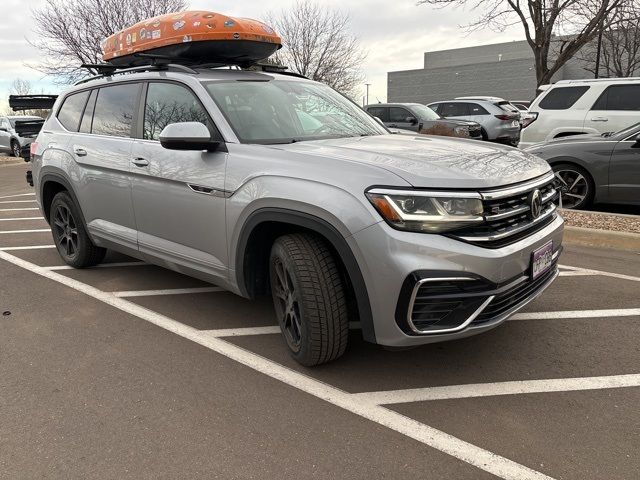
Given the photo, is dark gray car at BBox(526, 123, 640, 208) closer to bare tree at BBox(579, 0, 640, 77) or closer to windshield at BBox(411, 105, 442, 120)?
windshield at BBox(411, 105, 442, 120)

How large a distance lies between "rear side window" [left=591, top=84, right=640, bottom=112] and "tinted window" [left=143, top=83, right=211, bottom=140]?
27.2 feet

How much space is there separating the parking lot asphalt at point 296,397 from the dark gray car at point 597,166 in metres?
2.78

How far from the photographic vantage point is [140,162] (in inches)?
151

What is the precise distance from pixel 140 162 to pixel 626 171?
5739 mm

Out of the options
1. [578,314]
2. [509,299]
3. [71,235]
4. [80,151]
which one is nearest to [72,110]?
[80,151]

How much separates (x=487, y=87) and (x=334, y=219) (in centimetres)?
4781

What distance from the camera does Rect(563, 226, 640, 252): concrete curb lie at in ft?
18.3

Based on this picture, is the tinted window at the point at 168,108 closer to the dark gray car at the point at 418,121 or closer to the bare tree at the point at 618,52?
the dark gray car at the point at 418,121

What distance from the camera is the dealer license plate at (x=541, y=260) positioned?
282 cm

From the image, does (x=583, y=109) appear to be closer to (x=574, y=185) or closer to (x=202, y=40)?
(x=574, y=185)

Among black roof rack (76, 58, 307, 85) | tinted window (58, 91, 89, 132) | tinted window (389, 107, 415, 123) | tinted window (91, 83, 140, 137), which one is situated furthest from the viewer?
tinted window (389, 107, 415, 123)

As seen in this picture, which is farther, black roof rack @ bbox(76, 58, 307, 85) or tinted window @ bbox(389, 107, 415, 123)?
tinted window @ bbox(389, 107, 415, 123)

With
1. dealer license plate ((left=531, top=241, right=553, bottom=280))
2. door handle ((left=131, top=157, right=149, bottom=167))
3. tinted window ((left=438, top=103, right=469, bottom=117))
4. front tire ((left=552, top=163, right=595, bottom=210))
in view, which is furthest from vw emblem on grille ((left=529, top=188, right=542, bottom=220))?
tinted window ((left=438, top=103, right=469, bottom=117))

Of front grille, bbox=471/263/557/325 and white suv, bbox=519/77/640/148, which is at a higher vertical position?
white suv, bbox=519/77/640/148
